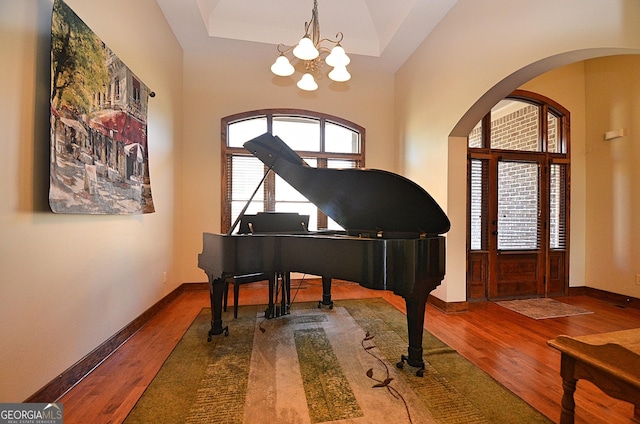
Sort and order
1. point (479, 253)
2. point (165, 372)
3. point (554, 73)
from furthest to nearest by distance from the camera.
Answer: point (554, 73) < point (479, 253) < point (165, 372)

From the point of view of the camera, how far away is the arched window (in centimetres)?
413

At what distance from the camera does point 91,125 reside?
188cm

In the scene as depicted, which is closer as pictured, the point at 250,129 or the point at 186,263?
the point at 186,263

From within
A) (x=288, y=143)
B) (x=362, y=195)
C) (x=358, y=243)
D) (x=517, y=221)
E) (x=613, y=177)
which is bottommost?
(x=358, y=243)

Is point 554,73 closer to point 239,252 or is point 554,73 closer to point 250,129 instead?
point 250,129

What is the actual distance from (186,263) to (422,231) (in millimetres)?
3311

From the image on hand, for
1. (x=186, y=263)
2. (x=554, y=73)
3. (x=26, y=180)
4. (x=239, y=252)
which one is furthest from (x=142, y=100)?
(x=554, y=73)

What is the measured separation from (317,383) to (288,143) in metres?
3.37

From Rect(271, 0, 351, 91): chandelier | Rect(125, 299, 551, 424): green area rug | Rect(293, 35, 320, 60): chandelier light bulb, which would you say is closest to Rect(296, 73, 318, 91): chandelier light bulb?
Rect(271, 0, 351, 91): chandelier

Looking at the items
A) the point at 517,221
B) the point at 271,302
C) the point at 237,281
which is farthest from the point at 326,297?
the point at 517,221

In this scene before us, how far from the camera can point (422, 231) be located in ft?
6.98

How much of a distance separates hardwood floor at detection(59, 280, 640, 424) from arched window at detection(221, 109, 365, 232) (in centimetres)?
130

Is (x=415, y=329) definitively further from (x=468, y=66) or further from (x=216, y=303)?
(x=468, y=66)

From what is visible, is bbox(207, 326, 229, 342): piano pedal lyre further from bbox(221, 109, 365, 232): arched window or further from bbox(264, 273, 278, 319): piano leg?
bbox(221, 109, 365, 232): arched window
